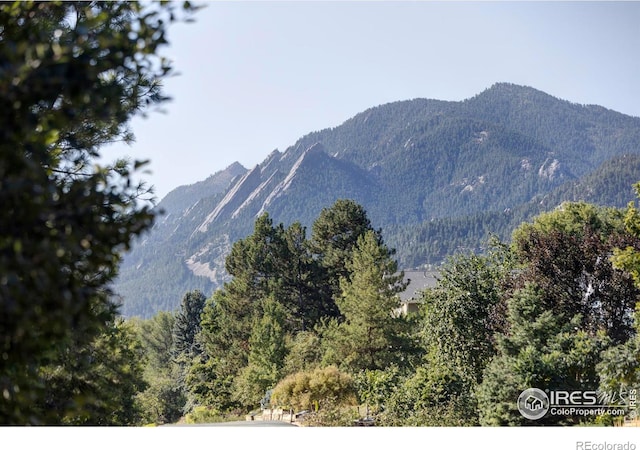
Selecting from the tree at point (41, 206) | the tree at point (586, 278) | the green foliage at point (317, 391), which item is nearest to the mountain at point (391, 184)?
the green foliage at point (317, 391)

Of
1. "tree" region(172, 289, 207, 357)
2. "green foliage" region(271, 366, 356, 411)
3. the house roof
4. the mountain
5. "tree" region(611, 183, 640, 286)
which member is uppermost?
the mountain

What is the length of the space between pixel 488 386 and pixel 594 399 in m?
1.54

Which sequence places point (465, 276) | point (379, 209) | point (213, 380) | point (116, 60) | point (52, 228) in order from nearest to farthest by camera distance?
1. point (52, 228)
2. point (116, 60)
3. point (465, 276)
4. point (213, 380)
5. point (379, 209)

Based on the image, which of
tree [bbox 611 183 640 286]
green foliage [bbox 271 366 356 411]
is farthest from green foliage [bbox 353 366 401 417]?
tree [bbox 611 183 640 286]

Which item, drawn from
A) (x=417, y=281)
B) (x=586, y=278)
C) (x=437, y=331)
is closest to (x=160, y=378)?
(x=417, y=281)

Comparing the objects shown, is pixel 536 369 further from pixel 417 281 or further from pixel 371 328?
pixel 417 281

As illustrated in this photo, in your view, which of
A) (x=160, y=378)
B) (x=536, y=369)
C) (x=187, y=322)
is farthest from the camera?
(x=187, y=322)

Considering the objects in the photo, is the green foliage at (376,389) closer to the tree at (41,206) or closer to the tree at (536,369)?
the tree at (536,369)

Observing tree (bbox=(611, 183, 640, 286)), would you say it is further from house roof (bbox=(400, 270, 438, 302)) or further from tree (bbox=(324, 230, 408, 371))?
house roof (bbox=(400, 270, 438, 302))

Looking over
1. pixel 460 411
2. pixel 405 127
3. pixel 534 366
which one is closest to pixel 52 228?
pixel 534 366

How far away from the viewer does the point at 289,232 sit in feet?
90.9

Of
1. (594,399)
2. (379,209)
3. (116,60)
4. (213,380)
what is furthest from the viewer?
(379,209)

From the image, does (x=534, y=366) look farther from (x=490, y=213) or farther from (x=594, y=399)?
(x=490, y=213)

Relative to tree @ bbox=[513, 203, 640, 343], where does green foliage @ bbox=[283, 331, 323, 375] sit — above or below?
below
